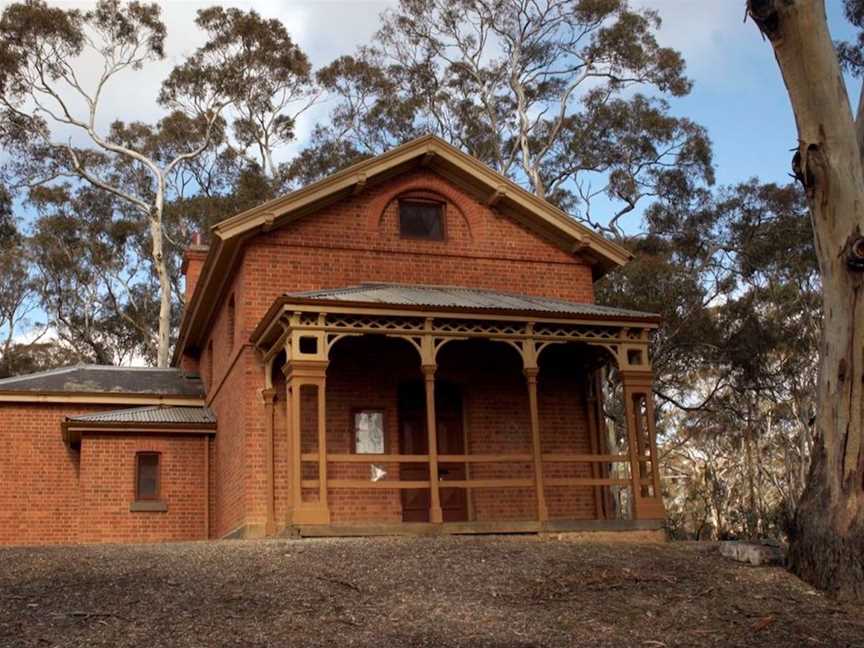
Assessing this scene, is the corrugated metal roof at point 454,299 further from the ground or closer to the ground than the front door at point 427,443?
further from the ground

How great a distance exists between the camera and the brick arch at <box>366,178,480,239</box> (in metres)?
19.9

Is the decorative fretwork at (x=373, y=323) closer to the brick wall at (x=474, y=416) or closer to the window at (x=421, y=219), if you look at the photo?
the brick wall at (x=474, y=416)

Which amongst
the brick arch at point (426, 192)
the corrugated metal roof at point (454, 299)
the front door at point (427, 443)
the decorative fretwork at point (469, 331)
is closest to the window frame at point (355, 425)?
the front door at point (427, 443)

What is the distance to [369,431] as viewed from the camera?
18703 mm

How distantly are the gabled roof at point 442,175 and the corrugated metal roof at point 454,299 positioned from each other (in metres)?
1.58

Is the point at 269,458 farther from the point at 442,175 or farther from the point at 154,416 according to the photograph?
the point at 442,175

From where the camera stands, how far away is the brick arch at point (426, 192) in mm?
19938

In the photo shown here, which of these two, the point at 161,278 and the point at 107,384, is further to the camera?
the point at 161,278

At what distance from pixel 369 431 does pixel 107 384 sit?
29.1 feet

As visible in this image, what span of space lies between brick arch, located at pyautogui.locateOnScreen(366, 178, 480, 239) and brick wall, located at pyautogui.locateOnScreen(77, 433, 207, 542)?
6235 mm

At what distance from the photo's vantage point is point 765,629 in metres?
10.0

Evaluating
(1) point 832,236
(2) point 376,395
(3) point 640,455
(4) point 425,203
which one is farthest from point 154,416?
(1) point 832,236

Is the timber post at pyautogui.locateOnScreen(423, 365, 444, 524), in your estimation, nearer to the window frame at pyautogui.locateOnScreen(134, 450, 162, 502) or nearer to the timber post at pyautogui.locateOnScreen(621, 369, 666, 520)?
the timber post at pyautogui.locateOnScreen(621, 369, 666, 520)

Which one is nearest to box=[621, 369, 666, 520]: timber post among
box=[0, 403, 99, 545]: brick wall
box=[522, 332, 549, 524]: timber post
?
box=[522, 332, 549, 524]: timber post
